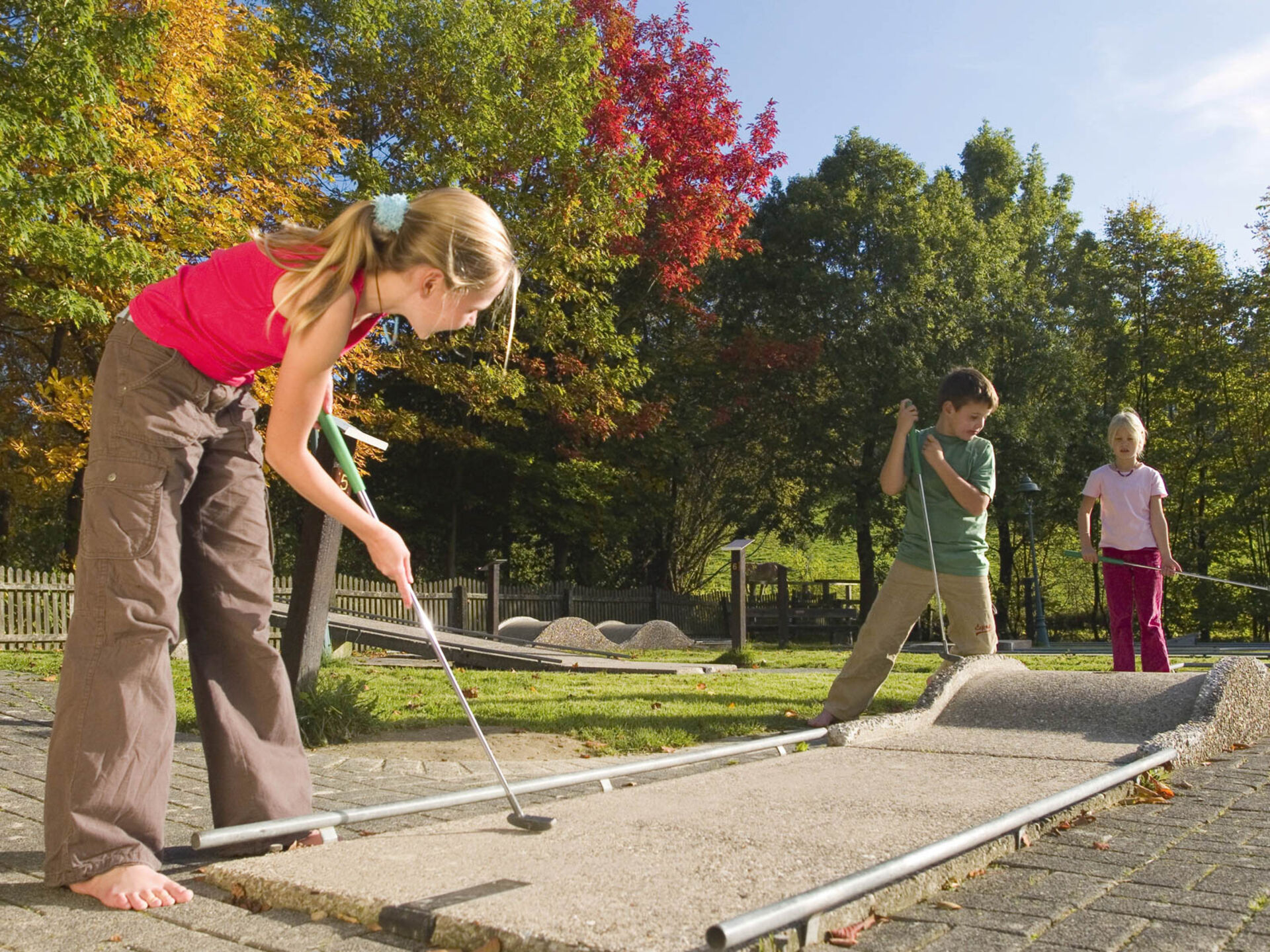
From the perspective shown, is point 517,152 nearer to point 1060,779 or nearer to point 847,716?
point 847,716

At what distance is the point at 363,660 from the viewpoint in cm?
1299

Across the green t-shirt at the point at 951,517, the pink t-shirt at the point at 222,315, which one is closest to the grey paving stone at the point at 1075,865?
the pink t-shirt at the point at 222,315

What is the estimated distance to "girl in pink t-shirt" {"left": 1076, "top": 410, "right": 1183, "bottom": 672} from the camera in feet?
21.5

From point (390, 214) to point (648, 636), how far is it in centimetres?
1479

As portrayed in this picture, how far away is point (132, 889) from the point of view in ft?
8.14

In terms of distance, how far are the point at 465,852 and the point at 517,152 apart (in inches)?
675

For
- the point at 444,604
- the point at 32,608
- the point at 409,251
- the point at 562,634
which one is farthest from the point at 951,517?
the point at 444,604

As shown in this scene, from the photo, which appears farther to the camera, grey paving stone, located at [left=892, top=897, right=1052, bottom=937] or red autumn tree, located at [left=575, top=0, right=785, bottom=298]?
red autumn tree, located at [left=575, top=0, right=785, bottom=298]

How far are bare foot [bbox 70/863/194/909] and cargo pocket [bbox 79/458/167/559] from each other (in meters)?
0.75

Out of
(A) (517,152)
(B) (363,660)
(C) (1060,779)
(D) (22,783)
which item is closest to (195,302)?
(D) (22,783)

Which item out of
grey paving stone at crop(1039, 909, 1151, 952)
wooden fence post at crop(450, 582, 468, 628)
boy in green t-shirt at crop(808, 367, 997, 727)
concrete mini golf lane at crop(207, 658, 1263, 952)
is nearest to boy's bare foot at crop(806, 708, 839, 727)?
boy in green t-shirt at crop(808, 367, 997, 727)

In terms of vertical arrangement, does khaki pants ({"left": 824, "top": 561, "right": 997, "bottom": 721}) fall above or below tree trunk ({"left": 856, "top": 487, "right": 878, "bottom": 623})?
below

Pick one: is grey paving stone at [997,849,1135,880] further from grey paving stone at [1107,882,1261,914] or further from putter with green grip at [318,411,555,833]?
putter with green grip at [318,411,555,833]

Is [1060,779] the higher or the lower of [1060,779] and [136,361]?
the lower
